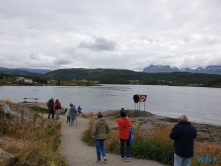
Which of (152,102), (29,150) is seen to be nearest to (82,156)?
(29,150)

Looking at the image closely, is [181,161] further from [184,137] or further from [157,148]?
[157,148]

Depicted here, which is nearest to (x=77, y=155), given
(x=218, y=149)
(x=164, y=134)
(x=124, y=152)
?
(x=124, y=152)

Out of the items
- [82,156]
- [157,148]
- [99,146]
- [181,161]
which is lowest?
[82,156]

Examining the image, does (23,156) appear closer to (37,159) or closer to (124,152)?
(37,159)

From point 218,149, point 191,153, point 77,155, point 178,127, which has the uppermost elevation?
point 178,127

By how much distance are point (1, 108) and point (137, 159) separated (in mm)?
7244

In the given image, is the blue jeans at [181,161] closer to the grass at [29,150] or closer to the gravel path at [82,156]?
the gravel path at [82,156]

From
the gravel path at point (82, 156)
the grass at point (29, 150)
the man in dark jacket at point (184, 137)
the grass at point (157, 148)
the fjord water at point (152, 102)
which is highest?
the man in dark jacket at point (184, 137)

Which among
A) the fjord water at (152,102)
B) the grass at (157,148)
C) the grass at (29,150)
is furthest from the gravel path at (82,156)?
the fjord water at (152,102)

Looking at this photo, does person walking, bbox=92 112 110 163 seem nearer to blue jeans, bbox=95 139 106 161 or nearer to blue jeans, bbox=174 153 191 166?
blue jeans, bbox=95 139 106 161

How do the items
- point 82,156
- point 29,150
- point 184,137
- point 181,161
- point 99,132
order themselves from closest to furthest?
point 184,137 < point 181,161 < point 29,150 < point 99,132 < point 82,156

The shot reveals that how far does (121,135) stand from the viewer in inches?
317

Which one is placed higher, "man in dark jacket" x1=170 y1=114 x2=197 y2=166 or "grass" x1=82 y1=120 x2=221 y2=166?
"man in dark jacket" x1=170 y1=114 x2=197 y2=166

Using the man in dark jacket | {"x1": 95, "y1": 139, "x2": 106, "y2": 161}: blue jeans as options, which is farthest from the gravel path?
the man in dark jacket
